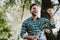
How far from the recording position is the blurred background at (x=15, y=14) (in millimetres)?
2068

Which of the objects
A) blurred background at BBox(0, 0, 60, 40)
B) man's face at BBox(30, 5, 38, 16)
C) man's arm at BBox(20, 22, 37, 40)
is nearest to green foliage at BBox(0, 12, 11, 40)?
blurred background at BBox(0, 0, 60, 40)

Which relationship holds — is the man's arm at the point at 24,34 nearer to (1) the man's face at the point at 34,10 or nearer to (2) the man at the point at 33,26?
(2) the man at the point at 33,26

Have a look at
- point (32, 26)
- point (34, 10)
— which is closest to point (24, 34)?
point (32, 26)

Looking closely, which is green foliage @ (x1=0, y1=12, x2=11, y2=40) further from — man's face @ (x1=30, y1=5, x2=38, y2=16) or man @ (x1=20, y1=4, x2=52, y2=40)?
man's face @ (x1=30, y1=5, x2=38, y2=16)

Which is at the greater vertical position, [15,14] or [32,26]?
[15,14]

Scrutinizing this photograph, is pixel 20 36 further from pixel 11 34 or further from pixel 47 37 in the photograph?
pixel 47 37

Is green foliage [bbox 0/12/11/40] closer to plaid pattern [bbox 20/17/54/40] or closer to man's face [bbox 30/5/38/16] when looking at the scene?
plaid pattern [bbox 20/17/54/40]

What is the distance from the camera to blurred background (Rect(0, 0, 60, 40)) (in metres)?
2.07

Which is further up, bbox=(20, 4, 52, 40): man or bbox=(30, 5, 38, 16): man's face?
bbox=(30, 5, 38, 16): man's face

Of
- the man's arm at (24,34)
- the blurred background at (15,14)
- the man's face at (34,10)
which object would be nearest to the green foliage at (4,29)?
the blurred background at (15,14)

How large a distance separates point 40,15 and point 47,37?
209 mm

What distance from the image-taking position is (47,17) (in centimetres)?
209

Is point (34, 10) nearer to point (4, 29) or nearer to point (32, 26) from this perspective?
point (32, 26)

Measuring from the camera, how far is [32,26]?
6.79 ft
